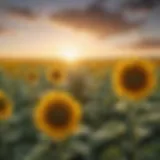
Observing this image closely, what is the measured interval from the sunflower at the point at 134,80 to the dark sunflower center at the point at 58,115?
0.53 feet

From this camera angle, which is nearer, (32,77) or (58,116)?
(58,116)

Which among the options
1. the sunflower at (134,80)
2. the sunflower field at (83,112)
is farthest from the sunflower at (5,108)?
the sunflower at (134,80)

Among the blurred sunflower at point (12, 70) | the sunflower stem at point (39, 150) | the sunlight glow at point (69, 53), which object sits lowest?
the sunflower stem at point (39, 150)

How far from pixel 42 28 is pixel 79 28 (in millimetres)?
113

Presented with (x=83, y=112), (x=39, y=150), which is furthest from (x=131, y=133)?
(x=39, y=150)

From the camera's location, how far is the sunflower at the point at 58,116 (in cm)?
132

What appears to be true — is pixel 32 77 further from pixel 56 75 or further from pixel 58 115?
pixel 58 115

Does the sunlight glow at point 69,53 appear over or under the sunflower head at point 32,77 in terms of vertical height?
over

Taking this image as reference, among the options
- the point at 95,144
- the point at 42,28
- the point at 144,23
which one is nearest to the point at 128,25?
the point at 144,23

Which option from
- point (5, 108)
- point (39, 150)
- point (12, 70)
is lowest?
point (39, 150)

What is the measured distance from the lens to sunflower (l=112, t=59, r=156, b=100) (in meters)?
1.35

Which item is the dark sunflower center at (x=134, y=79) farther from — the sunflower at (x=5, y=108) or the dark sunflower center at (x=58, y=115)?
the sunflower at (x=5, y=108)

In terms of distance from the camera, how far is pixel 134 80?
134cm

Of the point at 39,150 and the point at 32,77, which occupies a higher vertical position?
the point at 32,77
